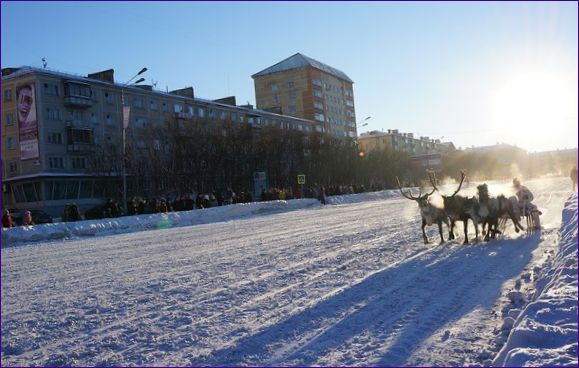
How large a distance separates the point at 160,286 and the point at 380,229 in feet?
34.6

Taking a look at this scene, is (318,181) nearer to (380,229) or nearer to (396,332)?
(380,229)

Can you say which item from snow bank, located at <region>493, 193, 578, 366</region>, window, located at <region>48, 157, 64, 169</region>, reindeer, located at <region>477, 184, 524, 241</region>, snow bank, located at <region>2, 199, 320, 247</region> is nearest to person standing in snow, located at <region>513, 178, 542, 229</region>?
reindeer, located at <region>477, 184, 524, 241</region>

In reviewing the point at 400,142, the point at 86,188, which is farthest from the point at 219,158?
the point at 400,142

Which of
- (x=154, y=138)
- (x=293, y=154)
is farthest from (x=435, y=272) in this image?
(x=293, y=154)

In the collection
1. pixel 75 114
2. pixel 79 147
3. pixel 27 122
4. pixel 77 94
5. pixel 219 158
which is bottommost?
pixel 219 158

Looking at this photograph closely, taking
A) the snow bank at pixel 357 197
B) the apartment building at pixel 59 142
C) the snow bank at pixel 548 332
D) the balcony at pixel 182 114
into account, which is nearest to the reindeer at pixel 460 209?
the snow bank at pixel 548 332

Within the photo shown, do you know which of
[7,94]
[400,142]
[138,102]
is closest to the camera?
[7,94]

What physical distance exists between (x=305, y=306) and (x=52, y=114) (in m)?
60.0

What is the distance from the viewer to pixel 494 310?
24.2 ft

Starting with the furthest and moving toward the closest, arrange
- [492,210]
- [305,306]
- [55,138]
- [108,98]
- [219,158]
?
[108,98], [55,138], [219,158], [492,210], [305,306]

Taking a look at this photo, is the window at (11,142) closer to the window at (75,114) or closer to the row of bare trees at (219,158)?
the window at (75,114)

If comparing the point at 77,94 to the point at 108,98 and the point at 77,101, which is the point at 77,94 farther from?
the point at 108,98

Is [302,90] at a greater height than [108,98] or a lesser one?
greater

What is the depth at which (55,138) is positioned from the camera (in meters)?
60.9
